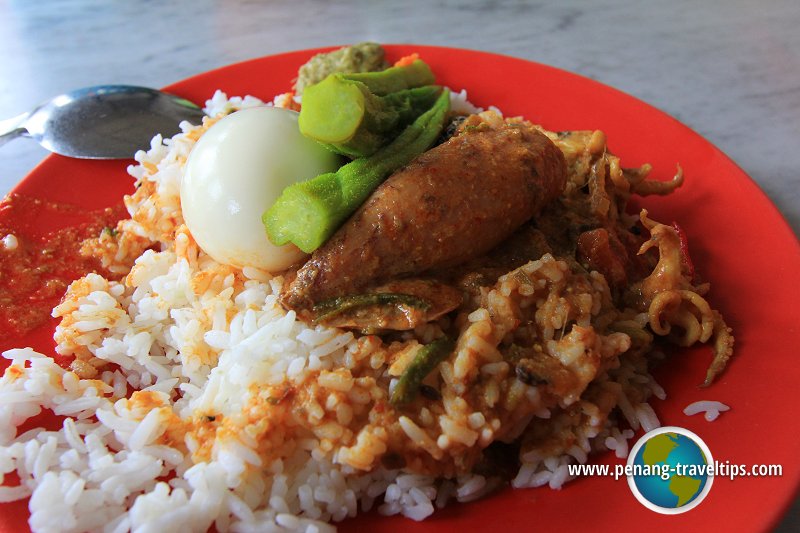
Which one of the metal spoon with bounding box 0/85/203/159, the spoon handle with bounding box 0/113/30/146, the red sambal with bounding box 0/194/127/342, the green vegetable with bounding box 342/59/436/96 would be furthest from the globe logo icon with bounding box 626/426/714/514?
the spoon handle with bounding box 0/113/30/146

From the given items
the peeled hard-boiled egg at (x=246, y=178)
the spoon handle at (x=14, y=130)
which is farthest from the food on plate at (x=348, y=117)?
the spoon handle at (x=14, y=130)

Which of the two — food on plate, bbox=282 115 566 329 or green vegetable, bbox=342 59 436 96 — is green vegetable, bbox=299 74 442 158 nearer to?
food on plate, bbox=282 115 566 329

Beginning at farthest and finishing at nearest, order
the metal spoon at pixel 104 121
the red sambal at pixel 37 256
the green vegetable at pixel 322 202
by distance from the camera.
→ 1. the metal spoon at pixel 104 121
2. the red sambal at pixel 37 256
3. the green vegetable at pixel 322 202

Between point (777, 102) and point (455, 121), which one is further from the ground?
point (455, 121)

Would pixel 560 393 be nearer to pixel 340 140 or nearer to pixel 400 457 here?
pixel 400 457

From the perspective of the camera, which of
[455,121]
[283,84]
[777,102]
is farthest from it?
[777,102]

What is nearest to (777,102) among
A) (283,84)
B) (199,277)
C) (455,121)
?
(455,121)

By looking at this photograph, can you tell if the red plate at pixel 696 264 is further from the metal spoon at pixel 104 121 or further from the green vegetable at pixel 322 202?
the green vegetable at pixel 322 202
